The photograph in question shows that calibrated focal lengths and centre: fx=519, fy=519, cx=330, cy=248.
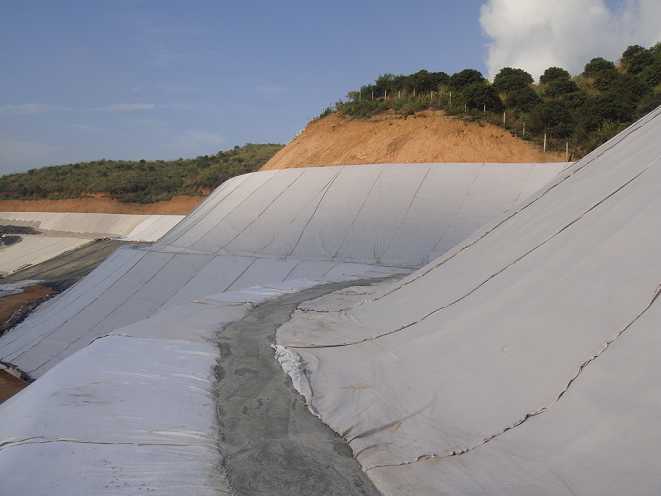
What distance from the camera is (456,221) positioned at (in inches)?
459

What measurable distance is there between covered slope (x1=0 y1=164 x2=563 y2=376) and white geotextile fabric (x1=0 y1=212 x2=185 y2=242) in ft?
45.5

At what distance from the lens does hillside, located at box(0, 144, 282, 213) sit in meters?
40.3

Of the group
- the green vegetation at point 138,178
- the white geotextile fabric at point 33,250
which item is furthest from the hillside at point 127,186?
the white geotextile fabric at point 33,250

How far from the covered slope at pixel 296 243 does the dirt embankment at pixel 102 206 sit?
24.7 meters

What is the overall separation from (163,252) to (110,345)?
30.5ft

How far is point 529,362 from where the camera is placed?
10.3 ft

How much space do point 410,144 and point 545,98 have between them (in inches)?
291

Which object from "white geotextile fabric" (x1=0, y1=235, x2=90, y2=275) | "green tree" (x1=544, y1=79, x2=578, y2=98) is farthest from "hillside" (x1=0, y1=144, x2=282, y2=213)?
"green tree" (x1=544, y1=79, x2=578, y2=98)

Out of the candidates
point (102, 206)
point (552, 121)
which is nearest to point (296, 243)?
point (552, 121)

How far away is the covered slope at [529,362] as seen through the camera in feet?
8.07

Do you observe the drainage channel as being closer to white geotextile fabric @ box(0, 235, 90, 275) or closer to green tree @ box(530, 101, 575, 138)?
green tree @ box(530, 101, 575, 138)

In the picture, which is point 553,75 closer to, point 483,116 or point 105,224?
point 483,116

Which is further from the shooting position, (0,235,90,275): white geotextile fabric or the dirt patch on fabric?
(0,235,90,275): white geotextile fabric

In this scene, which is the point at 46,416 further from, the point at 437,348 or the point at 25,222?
the point at 25,222
